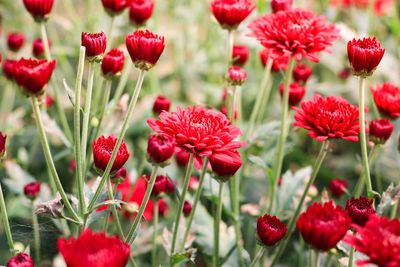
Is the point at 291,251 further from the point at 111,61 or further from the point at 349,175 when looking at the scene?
the point at 111,61

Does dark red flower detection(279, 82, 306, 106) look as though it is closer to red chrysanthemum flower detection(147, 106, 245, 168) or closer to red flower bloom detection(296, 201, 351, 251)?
red chrysanthemum flower detection(147, 106, 245, 168)

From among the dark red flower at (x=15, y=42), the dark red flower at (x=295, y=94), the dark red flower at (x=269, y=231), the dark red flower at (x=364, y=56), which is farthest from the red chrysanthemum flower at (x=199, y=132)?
the dark red flower at (x=15, y=42)

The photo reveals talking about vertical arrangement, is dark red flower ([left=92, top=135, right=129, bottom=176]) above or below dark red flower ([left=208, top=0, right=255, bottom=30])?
below

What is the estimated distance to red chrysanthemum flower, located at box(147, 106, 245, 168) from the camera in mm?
730

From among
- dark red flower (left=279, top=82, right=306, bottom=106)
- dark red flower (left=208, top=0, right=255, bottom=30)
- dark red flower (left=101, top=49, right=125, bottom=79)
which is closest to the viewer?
dark red flower (left=101, top=49, right=125, bottom=79)

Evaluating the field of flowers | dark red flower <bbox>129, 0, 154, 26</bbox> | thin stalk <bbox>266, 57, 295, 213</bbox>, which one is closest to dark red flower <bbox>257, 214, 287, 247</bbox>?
the field of flowers

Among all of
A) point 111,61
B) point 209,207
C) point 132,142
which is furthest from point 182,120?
point 132,142

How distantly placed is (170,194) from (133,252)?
0.53 feet

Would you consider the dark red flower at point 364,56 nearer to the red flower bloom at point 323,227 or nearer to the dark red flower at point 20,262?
the red flower bloom at point 323,227

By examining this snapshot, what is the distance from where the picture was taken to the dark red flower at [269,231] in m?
0.75

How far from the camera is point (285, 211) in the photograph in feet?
3.72

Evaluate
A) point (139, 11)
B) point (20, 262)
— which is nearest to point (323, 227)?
point (20, 262)

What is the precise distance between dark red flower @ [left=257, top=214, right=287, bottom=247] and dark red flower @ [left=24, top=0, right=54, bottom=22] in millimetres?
641

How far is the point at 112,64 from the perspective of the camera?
2.94 ft
